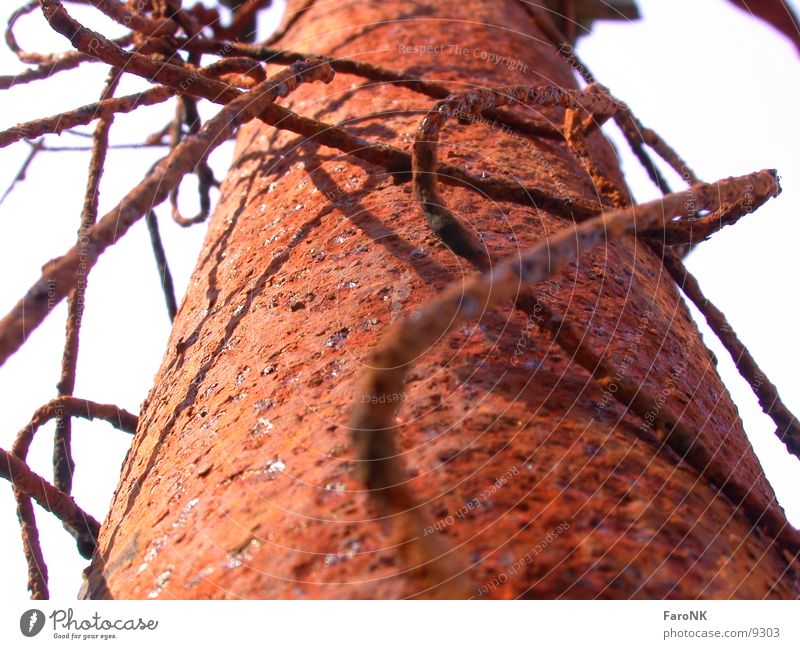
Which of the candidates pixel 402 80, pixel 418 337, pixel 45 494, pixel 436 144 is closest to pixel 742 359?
pixel 436 144

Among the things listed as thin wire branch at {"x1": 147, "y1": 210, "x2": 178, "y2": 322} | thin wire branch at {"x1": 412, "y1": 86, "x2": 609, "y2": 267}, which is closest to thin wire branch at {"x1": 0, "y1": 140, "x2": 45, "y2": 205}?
thin wire branch at {"x1": 147, "y1": 210, "x2": 178, "y2": 322}

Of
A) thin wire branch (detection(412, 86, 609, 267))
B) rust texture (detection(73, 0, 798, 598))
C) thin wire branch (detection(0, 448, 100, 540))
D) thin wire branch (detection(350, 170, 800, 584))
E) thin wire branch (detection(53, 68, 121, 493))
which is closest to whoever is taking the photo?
thin wire branch (detection(350, 170, 800, 584))

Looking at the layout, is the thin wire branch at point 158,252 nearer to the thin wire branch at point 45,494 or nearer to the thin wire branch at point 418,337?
the thin wire branch at point 45,494

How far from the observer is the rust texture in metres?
0.78

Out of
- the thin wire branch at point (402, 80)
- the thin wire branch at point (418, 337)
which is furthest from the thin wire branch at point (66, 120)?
the thin wire branch at point (418, 337)

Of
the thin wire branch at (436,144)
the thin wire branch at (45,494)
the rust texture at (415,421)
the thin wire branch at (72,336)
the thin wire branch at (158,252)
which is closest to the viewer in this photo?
the rust texture at (415,421)

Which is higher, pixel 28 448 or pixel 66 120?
pixel 66 120

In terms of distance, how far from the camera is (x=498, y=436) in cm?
87

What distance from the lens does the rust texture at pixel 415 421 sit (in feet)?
2.55

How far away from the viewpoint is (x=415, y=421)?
887 mm

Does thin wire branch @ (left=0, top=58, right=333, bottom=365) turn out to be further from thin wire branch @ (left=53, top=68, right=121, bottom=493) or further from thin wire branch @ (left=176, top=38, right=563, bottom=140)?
thin wire branch @ (left=53, top=68, right=121, bottom=493)

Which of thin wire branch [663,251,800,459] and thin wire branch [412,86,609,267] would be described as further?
thin wire branch [663,251,800,459]

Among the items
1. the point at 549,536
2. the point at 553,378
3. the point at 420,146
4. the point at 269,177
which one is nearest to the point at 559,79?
the point at 269,177

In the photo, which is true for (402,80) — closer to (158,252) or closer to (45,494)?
(45,494)
